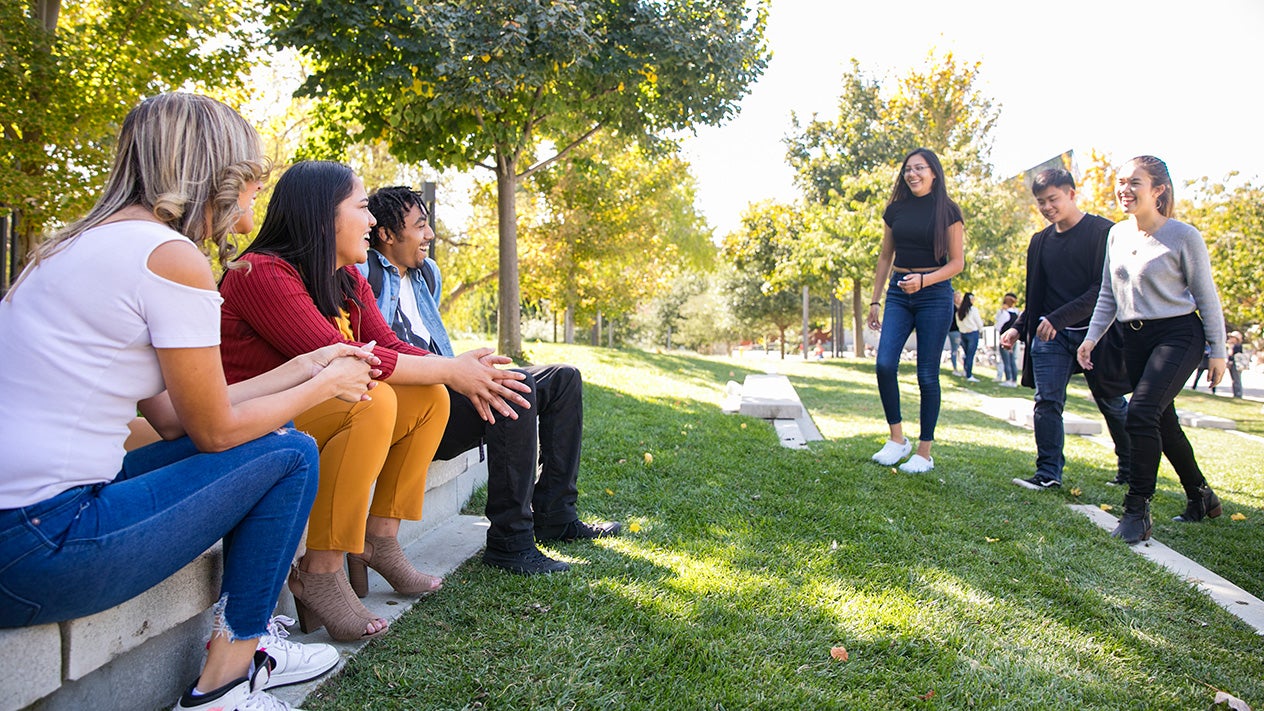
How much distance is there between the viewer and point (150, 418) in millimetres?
2059

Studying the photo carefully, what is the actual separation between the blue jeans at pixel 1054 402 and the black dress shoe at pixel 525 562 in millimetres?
3780

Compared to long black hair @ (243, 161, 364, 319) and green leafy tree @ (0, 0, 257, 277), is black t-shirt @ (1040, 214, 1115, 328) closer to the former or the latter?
long black hair @ (243, 161, 364, 319)

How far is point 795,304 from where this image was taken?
40.3 m

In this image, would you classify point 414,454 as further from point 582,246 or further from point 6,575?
point 582,246

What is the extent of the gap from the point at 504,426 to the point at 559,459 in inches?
19.8

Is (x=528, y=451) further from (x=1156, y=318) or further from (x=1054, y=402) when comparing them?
(x=1054, y=402)

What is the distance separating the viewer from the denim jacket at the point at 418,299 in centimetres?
352

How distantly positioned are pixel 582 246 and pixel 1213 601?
54.6 feet

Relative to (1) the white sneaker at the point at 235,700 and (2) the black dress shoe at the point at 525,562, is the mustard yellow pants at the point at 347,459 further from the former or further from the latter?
(2) the black dress shoe at the point at 525,562

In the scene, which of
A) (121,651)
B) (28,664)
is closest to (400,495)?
(121,651)

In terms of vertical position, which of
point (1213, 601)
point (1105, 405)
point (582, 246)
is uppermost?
point (582, 246)

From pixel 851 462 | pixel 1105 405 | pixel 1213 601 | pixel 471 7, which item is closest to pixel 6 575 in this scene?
pixel 1213 601

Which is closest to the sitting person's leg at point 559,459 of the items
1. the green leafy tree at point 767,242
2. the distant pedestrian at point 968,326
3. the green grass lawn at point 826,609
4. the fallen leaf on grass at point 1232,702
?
the green grass lawn at point 826,609

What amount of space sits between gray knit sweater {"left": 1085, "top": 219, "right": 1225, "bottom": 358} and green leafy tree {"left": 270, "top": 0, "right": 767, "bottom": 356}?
20.5ft
